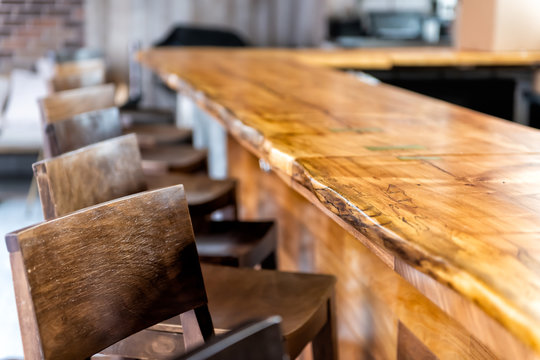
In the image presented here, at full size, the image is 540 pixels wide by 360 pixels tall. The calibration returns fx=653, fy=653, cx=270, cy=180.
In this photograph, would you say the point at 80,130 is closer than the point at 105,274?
No

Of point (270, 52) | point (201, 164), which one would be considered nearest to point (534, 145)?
point (201, 164)

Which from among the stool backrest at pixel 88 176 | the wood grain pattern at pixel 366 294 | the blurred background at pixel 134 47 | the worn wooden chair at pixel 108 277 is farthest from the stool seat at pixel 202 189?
the blurred background at pixel 134 47

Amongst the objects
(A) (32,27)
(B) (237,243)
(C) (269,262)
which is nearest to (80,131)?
(B) (237,243)

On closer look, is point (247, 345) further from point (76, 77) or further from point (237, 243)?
point (76, 77)

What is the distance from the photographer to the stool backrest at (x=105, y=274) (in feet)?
2.77

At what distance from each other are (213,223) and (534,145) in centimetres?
97

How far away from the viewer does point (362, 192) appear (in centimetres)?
88

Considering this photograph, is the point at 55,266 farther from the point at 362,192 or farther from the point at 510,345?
the point at 510,345

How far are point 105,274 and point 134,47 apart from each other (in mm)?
3717

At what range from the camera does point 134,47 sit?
14.5 ft

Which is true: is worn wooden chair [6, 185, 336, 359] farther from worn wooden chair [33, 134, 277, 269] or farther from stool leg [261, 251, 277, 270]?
stool leg [261, 251, 277, 270]

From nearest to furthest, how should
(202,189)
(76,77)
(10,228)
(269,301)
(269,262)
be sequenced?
(269,301) < (269,262) < (202,189) < (76,77) < (10,228)

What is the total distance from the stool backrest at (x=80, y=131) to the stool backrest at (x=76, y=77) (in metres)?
0.96

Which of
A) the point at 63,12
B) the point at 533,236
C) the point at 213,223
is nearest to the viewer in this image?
the point at 533,236
